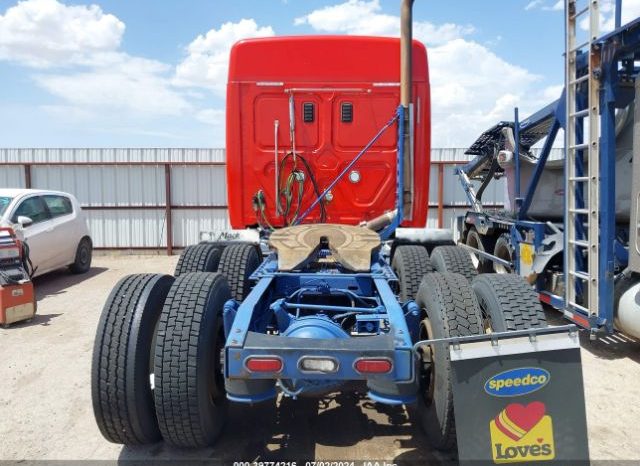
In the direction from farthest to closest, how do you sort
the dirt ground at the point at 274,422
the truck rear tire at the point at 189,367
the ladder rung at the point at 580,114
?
1. the ladder rung at the point at 580,114
2. the dirt ground at the point at 274,422
3. the truck rear tire at the point at 189,367

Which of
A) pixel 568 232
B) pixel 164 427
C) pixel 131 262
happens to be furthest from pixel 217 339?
pixel 131 262

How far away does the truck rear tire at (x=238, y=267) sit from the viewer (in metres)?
4.75

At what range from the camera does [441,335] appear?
9.39 feet

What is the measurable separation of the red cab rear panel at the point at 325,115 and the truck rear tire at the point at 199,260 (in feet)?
1.40

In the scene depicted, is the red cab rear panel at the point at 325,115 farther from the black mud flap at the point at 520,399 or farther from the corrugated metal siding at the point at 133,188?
the corrugated metal siding at the point at 133,188

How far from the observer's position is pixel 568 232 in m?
5.20

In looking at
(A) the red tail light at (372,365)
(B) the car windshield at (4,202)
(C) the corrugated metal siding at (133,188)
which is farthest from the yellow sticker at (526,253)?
(B) the car windshield at (4,202)

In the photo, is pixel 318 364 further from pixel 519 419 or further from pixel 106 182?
pixel 106 182

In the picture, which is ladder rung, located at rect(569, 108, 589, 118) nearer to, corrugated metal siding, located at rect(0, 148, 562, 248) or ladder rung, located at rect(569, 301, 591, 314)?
ladder rung, located at rect(569, 301, 591, 314)

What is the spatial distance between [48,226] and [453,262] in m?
7.32

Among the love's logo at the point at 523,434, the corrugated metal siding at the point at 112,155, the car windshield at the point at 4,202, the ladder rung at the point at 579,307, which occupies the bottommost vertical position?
the love's logo at the point at 523,434

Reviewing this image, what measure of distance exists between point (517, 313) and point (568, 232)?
102 inches

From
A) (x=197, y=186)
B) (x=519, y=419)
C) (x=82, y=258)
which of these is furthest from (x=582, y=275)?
(x=197, y=186)

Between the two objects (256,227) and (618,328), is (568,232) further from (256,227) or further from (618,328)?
(256,227)
